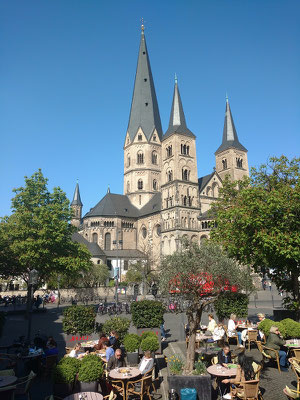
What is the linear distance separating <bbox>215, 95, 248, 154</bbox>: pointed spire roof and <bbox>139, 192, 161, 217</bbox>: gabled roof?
16027 mm

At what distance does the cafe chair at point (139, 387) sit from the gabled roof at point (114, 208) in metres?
56.1

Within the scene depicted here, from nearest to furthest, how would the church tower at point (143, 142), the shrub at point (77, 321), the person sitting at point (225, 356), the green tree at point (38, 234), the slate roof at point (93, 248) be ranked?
1. the person sitting at point (225, 356)
2. the shrub at point (77, 321)
3. the green tree at point (38, 234)
4. the slate roof at point (93, 248)
5. the church tower at point (143, 142)

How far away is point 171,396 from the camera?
22.8 ft

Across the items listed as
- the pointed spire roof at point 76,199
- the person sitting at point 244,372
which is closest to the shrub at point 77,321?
the person sitting at point 244,372

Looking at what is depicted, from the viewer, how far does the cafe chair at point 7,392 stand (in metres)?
6.91

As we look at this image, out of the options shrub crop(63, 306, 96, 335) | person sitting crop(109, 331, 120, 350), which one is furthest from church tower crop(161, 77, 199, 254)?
person sitting crop(109, 331, 120, 350)

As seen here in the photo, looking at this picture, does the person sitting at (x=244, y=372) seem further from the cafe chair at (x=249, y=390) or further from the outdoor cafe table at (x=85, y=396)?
the outdoor cafe table at (x=85, y=396)

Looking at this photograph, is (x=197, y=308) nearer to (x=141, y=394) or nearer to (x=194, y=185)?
(x=141, y=394)

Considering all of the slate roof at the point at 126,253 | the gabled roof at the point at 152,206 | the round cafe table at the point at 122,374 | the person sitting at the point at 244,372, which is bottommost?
the round cafe table at the point at 122,374

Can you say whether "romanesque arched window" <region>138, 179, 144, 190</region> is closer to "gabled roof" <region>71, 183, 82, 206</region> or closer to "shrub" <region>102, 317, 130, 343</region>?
"gabled roof" <region>71, 183, 82, 206</region>

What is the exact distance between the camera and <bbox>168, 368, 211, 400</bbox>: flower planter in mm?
7293

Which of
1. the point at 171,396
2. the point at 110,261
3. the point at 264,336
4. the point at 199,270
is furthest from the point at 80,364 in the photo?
the point at 110,261

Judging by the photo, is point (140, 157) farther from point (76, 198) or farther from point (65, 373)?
point (65, 373)

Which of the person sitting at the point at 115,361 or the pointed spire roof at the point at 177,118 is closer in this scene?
the person sitting at the point at 115,361
